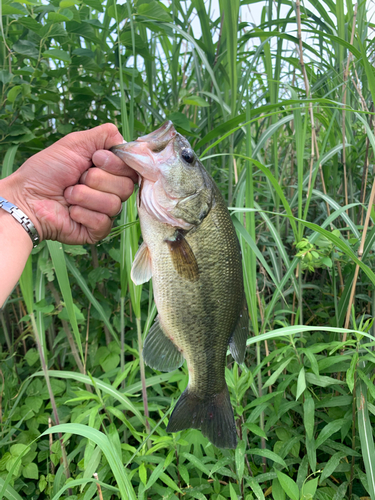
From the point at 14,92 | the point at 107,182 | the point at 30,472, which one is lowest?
the point at 30,472

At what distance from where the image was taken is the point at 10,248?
131cm

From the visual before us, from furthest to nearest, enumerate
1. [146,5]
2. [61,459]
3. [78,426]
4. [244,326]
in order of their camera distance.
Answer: [61,459] → [146,5] → [244,326] → [78,426]

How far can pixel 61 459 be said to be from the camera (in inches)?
71.7

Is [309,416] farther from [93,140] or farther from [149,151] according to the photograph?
[93,140]

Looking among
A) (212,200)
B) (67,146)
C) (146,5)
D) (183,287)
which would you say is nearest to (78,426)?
(183,287)

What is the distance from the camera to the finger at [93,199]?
138 cm

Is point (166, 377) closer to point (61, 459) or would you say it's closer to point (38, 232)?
point (61, 459)

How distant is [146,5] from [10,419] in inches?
87.4

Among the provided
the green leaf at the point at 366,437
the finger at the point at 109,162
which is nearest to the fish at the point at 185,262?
the finger at the point at 109,162

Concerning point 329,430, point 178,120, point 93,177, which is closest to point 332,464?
point 329,430

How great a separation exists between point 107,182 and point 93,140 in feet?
0.60

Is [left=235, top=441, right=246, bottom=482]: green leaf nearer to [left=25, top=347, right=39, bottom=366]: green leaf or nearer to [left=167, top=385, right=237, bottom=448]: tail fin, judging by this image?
[left=167, top=385, right=237, bottom=448]: tail fin

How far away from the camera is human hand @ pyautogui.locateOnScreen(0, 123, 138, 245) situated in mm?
1354

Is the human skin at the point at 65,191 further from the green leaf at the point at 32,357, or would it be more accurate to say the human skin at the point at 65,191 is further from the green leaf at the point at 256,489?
the green leaf at the point at 256,489
